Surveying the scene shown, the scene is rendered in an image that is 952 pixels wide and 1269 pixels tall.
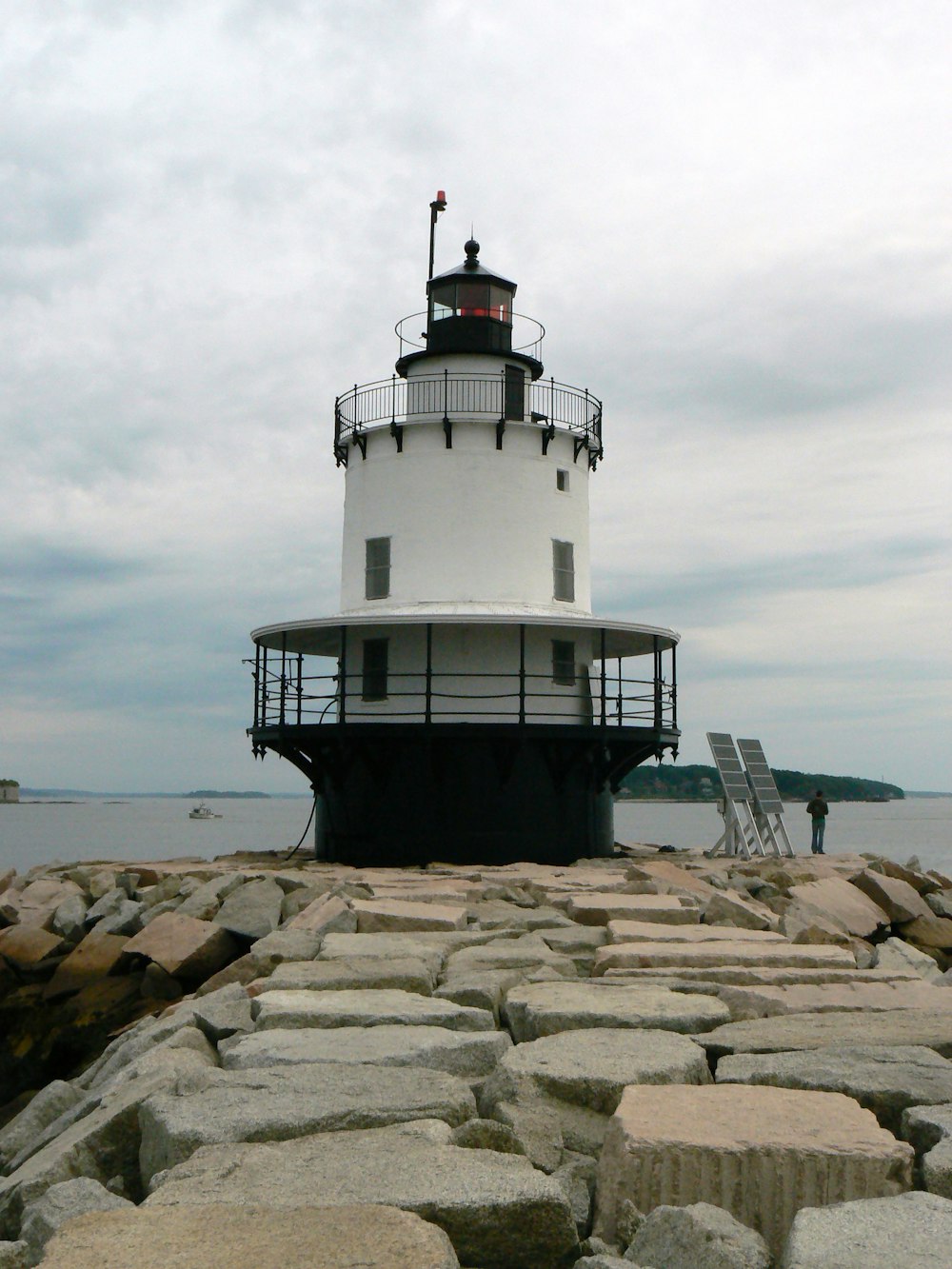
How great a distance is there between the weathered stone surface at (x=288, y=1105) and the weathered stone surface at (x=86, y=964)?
301 inches

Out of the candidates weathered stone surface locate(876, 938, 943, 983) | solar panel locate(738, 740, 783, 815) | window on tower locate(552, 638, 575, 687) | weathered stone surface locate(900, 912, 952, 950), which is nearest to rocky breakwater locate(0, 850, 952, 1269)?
weathered stone surface locate(876, 938, 943, 983)

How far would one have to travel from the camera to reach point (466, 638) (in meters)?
18.5

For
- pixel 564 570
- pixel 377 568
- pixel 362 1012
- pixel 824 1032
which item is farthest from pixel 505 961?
pixel 564 570

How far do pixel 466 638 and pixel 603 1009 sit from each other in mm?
12223

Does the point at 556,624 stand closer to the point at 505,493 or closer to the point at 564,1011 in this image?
the point at 505,493

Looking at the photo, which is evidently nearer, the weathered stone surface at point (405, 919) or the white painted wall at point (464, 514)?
the weathered stone surface at point (405, 919)

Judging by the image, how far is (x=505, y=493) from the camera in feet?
63.4

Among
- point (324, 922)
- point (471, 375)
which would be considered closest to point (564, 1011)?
point (324, 922)

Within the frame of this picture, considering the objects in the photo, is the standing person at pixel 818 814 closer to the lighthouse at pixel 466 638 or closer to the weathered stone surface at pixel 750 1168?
the lighthouse at pixel 466 638

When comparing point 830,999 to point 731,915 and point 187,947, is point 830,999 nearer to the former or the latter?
point 731,915

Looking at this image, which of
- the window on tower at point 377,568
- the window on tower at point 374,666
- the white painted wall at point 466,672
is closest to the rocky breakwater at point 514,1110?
the white painted wall at point 466,672

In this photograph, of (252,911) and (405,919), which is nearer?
(405,919)

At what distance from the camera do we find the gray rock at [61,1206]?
4320mm

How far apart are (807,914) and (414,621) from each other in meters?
6.51
